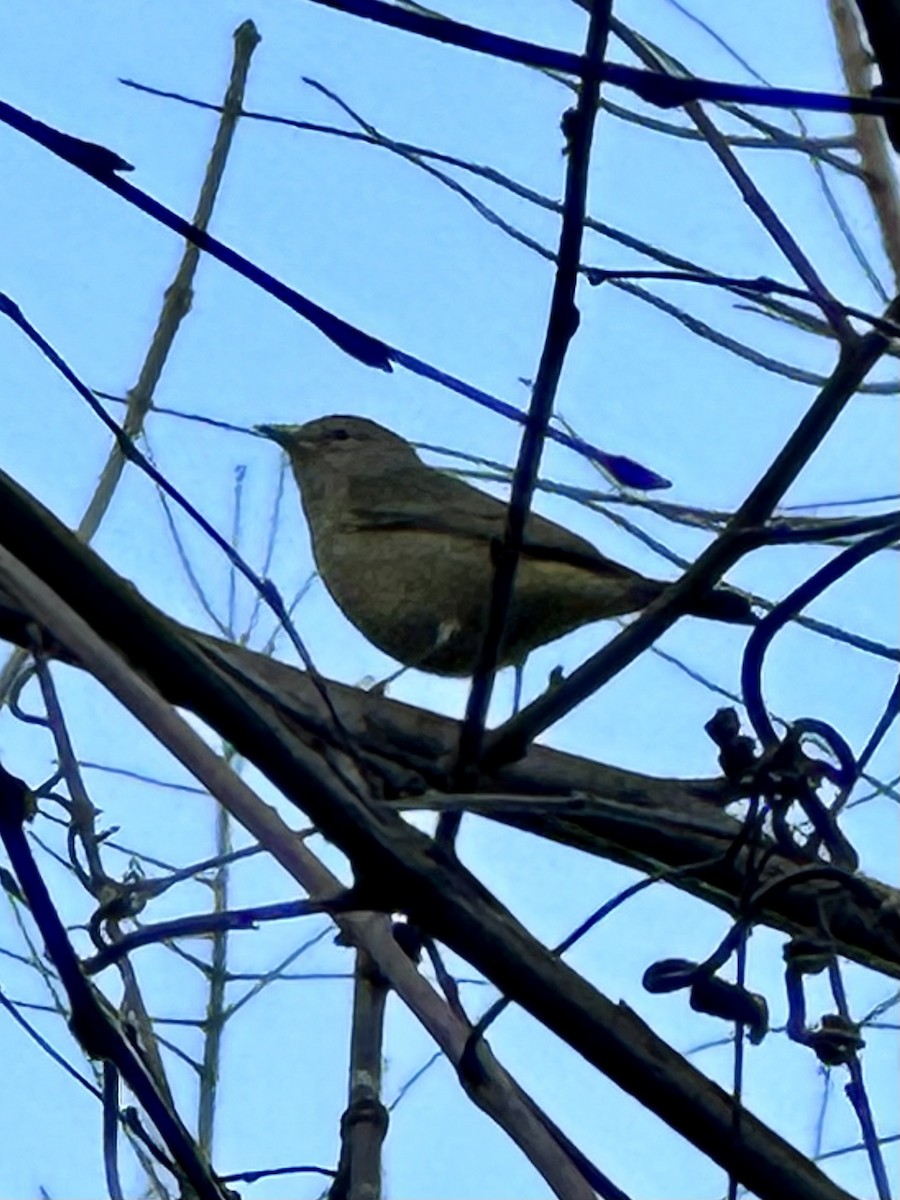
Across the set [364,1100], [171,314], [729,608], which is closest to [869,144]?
[171,314]

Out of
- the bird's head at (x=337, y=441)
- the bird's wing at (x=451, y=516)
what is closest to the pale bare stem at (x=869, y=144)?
the bird's wing at (x=451, y=516)

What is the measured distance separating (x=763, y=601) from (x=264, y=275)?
1786mm

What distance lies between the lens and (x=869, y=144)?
3.79 metres

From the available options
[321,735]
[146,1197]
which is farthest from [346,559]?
[321,735]

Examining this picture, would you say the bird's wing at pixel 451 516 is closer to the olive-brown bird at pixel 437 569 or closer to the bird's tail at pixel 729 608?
the olive-brown bird at pixel 437 569

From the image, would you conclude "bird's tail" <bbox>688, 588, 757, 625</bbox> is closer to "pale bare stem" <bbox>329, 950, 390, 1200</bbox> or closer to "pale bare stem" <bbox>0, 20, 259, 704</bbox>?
"pale bare stem" <bbox>329, 950, 390, 1200</bbox>

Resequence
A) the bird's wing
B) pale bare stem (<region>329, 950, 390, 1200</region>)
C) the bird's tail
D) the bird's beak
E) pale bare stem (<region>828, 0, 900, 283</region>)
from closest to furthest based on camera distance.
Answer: pale bare stem (<region>329, 950, 390, 1200</region>), the bird's tail, the bird's wing, pale bare stem (<region>828, 0, 900, 283</region>), the bird's beak

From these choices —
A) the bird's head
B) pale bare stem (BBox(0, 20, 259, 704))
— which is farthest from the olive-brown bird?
pale bare stem (BBox(0, 20, 259, 704))

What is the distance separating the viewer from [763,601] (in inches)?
111

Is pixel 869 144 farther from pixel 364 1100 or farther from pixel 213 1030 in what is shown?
pixel 364 1100

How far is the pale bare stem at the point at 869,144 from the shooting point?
12.0 feet

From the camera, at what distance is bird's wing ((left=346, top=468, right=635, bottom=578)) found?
3.19m

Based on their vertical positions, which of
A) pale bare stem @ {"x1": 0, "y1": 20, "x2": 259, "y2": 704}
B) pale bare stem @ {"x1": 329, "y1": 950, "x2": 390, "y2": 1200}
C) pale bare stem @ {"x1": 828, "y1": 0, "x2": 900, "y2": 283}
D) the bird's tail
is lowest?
pale bare stem @ {"x1": 329, "y1": 950, "x2": 390, "y2": 1200}

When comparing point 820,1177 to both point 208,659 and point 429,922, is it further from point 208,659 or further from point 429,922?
point 208,659
